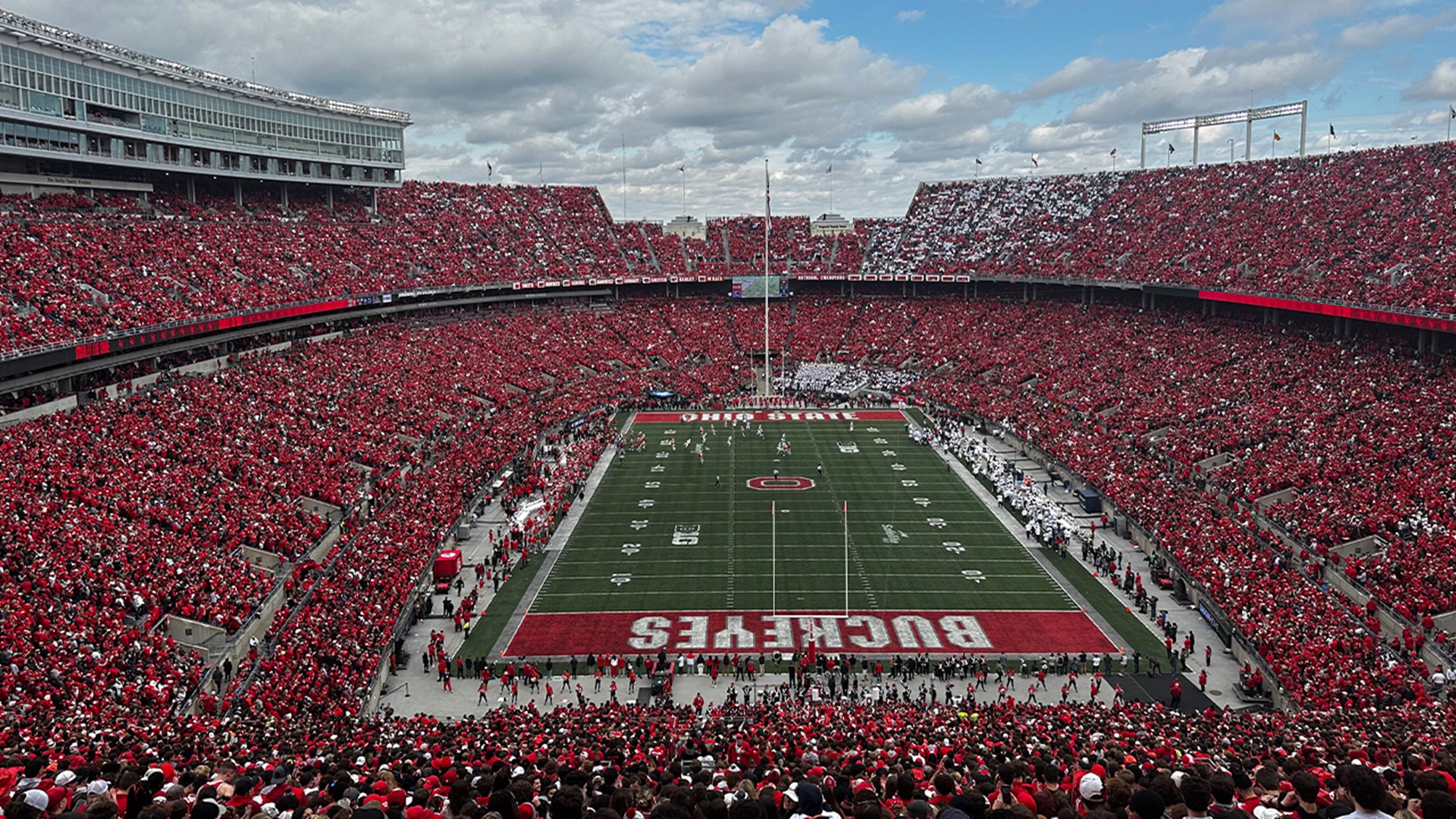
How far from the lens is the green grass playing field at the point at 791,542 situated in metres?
25.3

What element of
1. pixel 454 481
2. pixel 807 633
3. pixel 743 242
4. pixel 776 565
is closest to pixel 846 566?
pixel 776 565

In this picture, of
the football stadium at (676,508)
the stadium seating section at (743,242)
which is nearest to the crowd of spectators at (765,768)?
the football stadium at (676,508)

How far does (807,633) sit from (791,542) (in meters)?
6.94

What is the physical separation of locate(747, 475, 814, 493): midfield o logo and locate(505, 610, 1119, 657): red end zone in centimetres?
1209

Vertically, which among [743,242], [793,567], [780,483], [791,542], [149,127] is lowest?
[793,567]

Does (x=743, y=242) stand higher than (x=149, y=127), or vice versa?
(x=149, y=127)

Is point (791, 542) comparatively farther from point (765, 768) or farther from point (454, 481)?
point (765, 768)

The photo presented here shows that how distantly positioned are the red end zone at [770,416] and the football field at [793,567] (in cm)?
757

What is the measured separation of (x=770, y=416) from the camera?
167 ft

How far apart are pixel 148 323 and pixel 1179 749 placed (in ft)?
113

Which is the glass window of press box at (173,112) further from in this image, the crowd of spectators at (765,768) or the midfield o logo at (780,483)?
the crowd of spectators at (765,768)

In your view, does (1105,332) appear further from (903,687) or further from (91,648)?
(91,648)

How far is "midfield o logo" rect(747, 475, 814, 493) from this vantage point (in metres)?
36.2

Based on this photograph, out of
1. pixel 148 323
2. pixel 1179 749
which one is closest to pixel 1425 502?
pixel 1179 749
